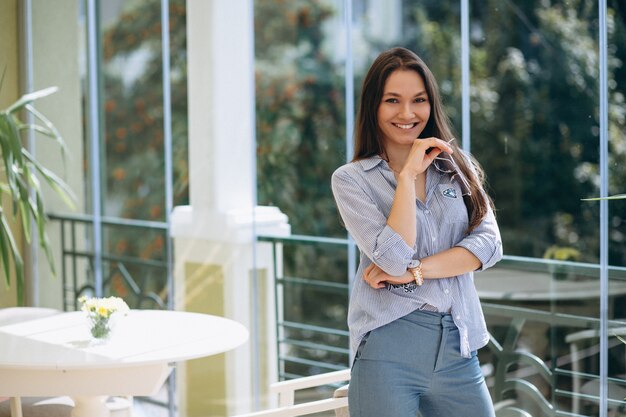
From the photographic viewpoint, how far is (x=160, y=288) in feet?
15.0

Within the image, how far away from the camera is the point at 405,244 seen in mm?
2123

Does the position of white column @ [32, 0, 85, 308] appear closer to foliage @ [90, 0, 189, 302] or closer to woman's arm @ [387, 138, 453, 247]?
foliage @ [90, 0, 189, 302]

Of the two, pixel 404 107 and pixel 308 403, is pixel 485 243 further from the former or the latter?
pixel 308 403

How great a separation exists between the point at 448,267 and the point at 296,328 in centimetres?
197

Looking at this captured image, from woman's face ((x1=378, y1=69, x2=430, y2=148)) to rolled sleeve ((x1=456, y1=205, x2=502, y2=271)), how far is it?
0.86 ft

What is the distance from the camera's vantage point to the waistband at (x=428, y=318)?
2.13 metres

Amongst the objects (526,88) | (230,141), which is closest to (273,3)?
(230,141)

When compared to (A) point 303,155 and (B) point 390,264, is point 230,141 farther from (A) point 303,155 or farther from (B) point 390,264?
(B) point 390,264

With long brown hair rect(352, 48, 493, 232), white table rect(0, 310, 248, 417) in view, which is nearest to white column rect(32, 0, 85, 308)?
white table rect(0, 310, 248, 417)

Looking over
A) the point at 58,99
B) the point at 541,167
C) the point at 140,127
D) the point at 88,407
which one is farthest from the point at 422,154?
the point at 58,99

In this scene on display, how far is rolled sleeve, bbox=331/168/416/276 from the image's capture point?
6.95 feet

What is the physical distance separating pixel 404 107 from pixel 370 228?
0.98 ft

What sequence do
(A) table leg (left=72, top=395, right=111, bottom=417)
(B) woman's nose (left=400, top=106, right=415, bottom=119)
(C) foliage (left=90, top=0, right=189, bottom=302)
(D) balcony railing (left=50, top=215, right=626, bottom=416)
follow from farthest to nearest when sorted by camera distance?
(C) foliage (left=90, top=0, right=189, bottom=302) < (D) balcony railing (left=50, top=215, right=626, bottom=416) < (A) table leg (left=72, top=395, right=111, bottom=417) < (B) woman's nose (left=400, top=106, right=415, bottom=119)

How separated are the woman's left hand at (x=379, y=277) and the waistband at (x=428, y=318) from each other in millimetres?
76
